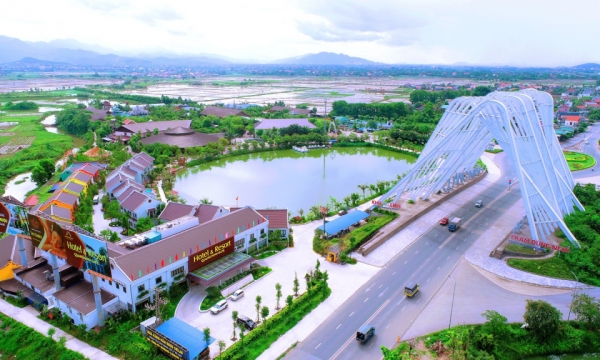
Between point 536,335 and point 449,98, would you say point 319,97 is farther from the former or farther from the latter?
point 536,335

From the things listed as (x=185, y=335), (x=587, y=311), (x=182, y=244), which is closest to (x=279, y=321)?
(x=185, y=335)

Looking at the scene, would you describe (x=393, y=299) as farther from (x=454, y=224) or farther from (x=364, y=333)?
(x=454, y=224)

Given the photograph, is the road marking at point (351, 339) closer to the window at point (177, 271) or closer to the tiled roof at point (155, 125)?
the window at point (177, 271)

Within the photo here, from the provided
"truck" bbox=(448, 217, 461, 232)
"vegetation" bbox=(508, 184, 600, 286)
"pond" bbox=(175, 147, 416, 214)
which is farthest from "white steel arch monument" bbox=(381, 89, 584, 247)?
"pond" bbox=(175, 147, 416, 214)

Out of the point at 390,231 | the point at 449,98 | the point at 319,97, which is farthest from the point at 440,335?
the point at 319,97

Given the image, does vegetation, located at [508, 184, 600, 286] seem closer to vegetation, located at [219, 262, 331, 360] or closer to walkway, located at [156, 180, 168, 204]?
vegetation, located at [219, 262, 331, 360]

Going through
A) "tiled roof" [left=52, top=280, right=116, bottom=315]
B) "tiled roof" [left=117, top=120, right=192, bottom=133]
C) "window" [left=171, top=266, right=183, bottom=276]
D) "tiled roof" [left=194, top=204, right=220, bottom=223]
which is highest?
"tiled roof" [left=117, top=120, right=192, bottom=133]

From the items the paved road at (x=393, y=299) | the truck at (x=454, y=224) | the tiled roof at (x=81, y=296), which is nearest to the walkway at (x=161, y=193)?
the tiled roof at (x=81, y=296)
